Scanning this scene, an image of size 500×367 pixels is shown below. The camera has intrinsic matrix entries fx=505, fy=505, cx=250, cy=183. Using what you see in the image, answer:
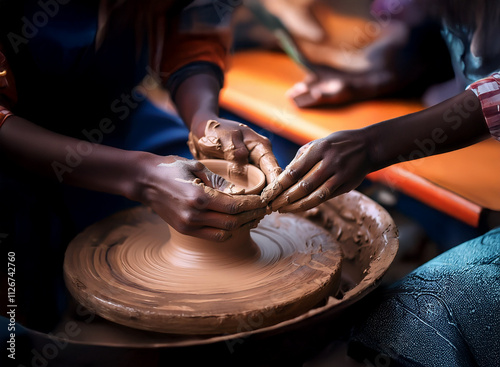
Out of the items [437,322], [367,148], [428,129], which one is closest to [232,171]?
[367,148]

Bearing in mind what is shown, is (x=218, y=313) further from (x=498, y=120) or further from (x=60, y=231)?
(x=498, y=120)

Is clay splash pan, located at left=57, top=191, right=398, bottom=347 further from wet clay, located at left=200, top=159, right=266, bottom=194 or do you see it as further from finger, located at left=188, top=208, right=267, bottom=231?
wet clay, located at left=200, top=159, right=266, bottom=194

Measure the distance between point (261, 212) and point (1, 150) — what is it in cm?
70

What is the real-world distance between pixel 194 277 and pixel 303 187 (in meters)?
0.36

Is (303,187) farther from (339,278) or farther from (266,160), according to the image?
(339,278)

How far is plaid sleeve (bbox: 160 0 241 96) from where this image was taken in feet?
5.89

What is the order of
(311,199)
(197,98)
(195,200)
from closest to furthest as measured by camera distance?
(195,200) → (311,199) → (197,98)

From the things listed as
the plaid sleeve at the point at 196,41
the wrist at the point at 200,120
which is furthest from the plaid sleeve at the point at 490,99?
the plaid sleeve at the point at 196,41

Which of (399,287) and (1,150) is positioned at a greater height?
(1,150)

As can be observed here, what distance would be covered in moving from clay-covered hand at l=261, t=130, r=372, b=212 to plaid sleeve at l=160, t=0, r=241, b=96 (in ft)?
2.39

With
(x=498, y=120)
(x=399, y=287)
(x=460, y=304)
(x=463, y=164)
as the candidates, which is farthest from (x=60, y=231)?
(x=463, y=164)

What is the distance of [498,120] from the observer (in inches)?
53.9

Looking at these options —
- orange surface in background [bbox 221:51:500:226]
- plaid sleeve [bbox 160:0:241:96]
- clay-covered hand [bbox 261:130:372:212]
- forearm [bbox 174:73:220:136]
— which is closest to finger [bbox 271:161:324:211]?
clay-covered hand [bbox 261:130:372:212]

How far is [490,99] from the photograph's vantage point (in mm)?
1361
